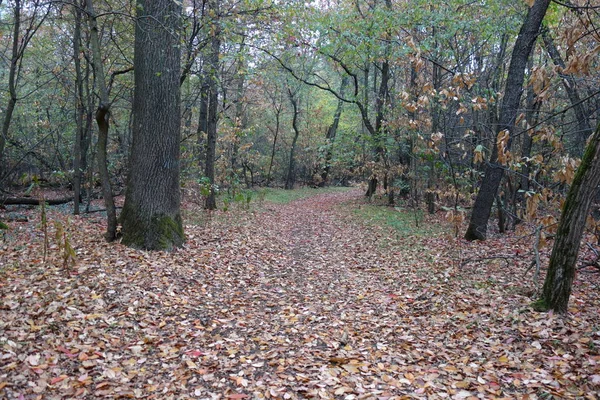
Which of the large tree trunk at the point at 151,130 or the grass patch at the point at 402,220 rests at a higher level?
the large tree trunk at the point at 151,130

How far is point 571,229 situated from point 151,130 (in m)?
6.56

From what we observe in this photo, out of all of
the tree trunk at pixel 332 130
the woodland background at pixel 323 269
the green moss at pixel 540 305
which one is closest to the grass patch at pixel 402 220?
the woodland background at pixel 323 269

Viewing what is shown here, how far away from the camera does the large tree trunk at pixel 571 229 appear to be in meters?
4.05

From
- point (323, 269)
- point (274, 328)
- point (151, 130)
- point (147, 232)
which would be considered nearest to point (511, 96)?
point (323, 269)

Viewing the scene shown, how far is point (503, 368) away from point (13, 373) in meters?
4.46

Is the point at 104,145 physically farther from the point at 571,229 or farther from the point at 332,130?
the point at 332,130

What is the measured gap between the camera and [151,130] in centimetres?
702

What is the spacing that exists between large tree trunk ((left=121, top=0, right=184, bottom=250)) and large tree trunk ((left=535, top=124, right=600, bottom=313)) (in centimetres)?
600

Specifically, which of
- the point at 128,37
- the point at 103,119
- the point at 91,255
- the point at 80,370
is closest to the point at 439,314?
the point at 80,370

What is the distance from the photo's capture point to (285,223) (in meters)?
13.2

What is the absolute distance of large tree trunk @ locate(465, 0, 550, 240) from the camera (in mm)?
7812

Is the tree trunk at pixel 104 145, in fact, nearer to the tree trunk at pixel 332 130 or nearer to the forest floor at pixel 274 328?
the forest floor at pixel 274 328

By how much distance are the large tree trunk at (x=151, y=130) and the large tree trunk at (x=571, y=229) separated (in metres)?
6.00

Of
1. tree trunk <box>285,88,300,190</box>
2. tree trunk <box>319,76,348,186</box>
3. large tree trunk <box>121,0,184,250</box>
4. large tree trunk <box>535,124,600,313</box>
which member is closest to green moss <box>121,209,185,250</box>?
large tree trunk <box>121,0,184,250</box>
